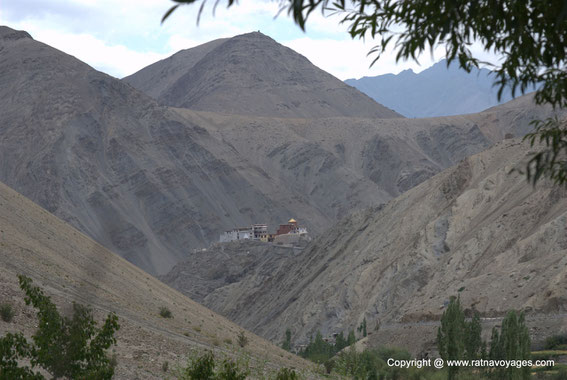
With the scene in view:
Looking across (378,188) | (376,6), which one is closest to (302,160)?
(378,188)

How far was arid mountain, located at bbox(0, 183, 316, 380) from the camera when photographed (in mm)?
26750

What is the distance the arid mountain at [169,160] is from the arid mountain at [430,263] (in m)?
36.4

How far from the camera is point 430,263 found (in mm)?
67562

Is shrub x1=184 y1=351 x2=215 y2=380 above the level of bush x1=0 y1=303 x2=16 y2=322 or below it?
below

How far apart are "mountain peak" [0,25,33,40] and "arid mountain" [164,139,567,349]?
3623 inches

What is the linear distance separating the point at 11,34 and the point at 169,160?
50166mm

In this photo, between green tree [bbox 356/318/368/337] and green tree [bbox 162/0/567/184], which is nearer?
green tree [bbox 162/0/567/184]

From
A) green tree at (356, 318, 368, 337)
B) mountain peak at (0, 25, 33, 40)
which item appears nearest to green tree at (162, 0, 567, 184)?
green tree at (356, 318, 368, 337)

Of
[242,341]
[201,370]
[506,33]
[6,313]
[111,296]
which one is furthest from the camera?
[242,341]

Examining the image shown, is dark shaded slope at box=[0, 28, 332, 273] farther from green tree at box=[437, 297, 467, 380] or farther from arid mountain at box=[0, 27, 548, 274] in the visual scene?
green tree at box=[437, 297, 467, 380]

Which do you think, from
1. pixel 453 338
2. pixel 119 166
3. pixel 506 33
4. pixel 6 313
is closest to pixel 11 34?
pixel 119 166

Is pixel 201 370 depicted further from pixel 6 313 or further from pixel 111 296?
pixel 111 296

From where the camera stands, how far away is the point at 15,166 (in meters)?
136

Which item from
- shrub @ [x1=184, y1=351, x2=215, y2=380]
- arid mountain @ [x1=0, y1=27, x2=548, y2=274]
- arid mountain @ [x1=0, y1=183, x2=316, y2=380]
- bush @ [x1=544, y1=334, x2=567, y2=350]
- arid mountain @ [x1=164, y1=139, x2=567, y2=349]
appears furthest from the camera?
arid mountain @ [x1=0, y1=27, x2=548, y2=274]
